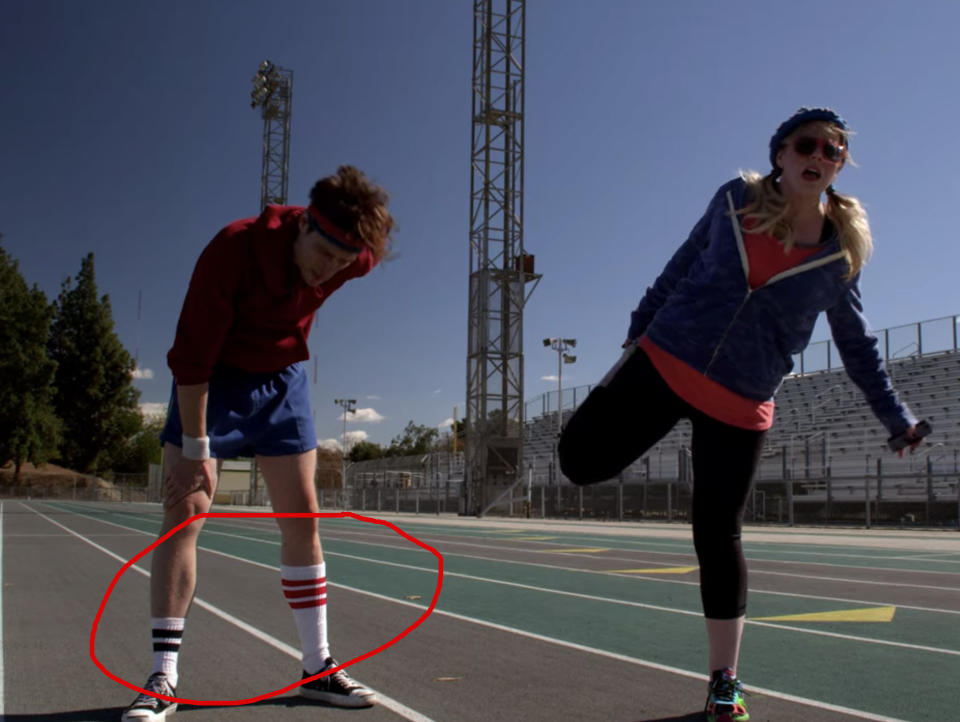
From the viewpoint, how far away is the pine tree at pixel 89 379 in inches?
3004

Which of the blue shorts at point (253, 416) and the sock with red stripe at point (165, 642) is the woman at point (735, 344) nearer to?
the blue shorts at point (253, 416)

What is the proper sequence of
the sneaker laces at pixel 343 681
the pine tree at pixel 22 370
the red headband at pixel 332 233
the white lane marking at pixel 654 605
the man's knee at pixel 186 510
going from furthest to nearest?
the pine tree at pixel 22 370 < the white lane marking at pixel 654 605 < the sneaker laces at pixel 343 681 < the man's knee at pixel 186 510 < the red headband at pixel 332 233

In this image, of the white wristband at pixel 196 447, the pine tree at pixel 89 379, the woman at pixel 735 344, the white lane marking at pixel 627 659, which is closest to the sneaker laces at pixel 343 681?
the white wristband at pixel 196 447

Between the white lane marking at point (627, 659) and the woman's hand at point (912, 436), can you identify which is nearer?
the woman's hand at point (912, 436)

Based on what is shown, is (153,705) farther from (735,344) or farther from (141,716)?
(735,344)

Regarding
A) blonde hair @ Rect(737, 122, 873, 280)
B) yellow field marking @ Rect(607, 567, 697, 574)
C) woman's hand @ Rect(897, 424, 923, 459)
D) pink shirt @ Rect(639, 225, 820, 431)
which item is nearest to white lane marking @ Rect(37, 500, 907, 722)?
woman's hand @ Rect(897, 424, 923, 459)

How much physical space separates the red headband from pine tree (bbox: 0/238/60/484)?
224 ft

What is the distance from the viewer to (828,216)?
2.83 m

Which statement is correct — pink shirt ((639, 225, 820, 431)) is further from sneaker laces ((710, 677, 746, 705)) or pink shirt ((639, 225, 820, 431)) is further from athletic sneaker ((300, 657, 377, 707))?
athletic sneaker ((300, 657, 377, 707))

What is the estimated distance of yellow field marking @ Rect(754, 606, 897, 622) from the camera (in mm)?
5578

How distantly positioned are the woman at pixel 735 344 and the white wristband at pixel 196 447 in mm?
1210

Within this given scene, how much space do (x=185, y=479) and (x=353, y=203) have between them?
1117 mm

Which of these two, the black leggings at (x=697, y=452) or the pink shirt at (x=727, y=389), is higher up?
the pink shirt at (x=727, y=389)

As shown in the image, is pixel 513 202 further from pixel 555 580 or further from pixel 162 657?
pixel 162 657
